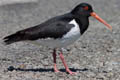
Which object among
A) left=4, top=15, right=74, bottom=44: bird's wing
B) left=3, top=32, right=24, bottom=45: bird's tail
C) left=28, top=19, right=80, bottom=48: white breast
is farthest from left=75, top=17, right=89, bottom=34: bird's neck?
left=3, top=32, right=24, bottom=45: bird's tail

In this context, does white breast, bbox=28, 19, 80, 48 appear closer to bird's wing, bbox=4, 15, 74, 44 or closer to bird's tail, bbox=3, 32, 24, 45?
bird's wing, bbox=4, 15, 74, 44

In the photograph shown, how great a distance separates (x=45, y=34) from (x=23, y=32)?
Answer: 2.33ft

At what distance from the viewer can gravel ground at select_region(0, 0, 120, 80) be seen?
10.9 m

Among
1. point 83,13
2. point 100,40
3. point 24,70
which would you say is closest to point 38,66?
point 24,70

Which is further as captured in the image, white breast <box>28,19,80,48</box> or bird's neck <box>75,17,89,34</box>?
bird's neck <box>75,17,89,34</box>

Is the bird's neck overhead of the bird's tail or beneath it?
overhead

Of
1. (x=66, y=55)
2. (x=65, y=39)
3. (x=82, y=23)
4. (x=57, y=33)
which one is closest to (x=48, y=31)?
(x=57, y=33)

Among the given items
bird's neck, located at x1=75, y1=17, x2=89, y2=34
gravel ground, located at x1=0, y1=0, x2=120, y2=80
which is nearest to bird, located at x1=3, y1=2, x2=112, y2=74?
bird's neck, located at x1=75, y1=17, x2=89, y2=34

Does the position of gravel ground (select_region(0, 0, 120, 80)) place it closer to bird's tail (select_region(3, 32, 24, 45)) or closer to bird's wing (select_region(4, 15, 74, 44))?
bird's tail (select_region(3, 32, 24, 45))

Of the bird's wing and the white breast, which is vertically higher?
the bird's wing

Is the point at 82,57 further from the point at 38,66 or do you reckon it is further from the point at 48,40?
the point at 48,40

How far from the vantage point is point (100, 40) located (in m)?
16.5

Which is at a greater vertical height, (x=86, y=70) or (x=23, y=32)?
(x=23, y=32)

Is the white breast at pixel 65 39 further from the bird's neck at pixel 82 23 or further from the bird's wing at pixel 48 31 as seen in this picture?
the bird's neck at pixel 82 23
